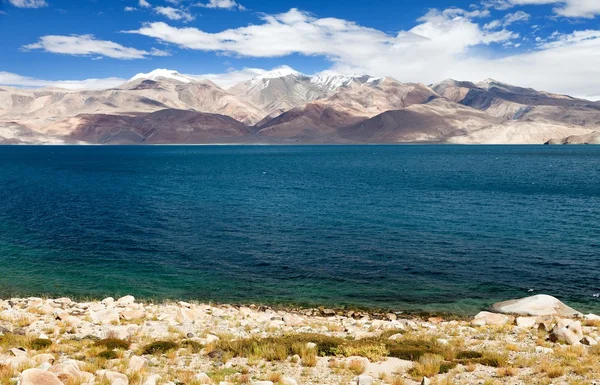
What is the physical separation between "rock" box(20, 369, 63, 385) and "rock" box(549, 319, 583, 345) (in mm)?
16618

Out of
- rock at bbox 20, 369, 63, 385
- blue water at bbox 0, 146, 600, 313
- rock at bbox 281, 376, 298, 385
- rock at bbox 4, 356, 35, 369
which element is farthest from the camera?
blue water at bbox 0, 146, 600, 313

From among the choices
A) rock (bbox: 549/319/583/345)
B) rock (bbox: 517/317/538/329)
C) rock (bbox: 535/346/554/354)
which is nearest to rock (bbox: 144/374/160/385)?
rock (bbox: 535/346/554/354)

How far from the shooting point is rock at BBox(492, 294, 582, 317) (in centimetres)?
2688

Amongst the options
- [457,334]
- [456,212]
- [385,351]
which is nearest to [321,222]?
[456,212]

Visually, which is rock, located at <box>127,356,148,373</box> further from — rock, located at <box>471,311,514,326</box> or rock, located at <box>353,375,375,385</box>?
rock, located at <box>471,311,514,326</box>

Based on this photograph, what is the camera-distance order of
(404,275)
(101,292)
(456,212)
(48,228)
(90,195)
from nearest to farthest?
(101,292) < (404,275) < (48,228) < (456,212) < (90,195)

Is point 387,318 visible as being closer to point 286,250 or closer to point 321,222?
point 286,250

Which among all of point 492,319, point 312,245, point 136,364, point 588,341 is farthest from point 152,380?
point 312,245

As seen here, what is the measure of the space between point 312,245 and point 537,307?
21.3 m

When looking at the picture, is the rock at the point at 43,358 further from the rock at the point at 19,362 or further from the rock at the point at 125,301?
the rock at the point at 125,301

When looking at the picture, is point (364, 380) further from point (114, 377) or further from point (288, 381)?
point (114, 377)

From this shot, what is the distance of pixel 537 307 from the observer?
27438 mm

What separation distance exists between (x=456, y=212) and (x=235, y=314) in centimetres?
4284

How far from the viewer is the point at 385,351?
632 inches
